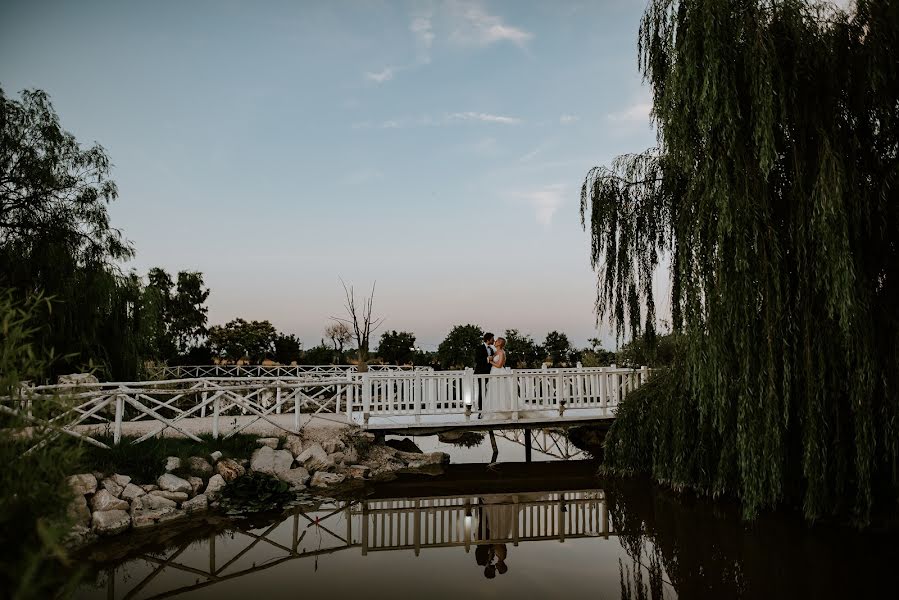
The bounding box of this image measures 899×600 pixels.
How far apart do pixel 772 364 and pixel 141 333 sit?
590 inches

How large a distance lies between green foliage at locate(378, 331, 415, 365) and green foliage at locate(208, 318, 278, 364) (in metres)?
6.81

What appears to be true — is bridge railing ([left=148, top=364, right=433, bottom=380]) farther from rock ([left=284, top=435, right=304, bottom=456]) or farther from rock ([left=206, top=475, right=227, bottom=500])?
rock ([left=206, top=475, right=227, bottom=500])

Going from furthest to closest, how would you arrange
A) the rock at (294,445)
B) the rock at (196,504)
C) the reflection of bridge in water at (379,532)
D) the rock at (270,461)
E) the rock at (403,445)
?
Result: the rock at (403,445) < the rock at (294,445) < the rock at (270,461) < the rock at (196,504) < the reflection of bridge in water at (379,532)

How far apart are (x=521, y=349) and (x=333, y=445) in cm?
2054

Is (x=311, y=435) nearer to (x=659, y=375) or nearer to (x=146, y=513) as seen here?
(x=146, y=513)

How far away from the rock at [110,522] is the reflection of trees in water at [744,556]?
21.3 feet

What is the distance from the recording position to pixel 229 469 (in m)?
9.62

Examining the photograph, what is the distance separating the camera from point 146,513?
7.89 metres

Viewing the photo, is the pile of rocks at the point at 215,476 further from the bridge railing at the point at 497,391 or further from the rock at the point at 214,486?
the bridge railing at the point at 497,391

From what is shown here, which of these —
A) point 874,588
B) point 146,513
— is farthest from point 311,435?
point 874,588

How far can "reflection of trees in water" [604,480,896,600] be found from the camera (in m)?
→ 5.66

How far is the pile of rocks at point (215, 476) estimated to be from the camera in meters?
7.59

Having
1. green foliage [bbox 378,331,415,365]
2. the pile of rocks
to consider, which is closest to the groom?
the pile of rocks

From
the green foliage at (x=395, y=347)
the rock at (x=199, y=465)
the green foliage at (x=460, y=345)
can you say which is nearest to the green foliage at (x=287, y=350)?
the green foliage at (x=395, y=347)
